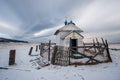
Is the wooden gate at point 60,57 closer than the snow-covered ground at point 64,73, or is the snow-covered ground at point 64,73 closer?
the snow-covered ground at point 64,73

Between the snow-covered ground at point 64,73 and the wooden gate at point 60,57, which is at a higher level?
the wooden gate at point 60,57

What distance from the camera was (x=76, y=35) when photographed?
47.0 feet

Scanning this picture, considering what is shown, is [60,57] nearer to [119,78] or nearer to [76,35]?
[76,35]

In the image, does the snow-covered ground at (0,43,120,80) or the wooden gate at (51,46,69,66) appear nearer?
Answer: the snow-covered ground at (0,43,120,80)

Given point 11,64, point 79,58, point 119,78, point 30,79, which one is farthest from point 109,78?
point 11,64

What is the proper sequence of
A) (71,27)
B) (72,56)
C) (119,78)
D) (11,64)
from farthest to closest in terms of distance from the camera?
(71,27)
(72,56)
(11,64)
(119,78)

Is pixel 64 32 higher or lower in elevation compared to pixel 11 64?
higher

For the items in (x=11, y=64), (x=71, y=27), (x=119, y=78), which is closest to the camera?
(x=119, y=78)

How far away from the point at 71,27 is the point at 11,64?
9.79m

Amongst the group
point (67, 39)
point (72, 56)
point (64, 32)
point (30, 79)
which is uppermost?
point (64, 32)

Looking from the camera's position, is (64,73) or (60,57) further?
(60,57)

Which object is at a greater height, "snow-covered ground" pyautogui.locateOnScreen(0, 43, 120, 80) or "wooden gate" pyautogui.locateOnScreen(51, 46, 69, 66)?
"wooden gate" pyautogui.locateOnScreen(51, 46, 69, 66)

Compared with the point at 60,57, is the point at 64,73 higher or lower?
lower

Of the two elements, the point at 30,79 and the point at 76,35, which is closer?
the point at 30,79
